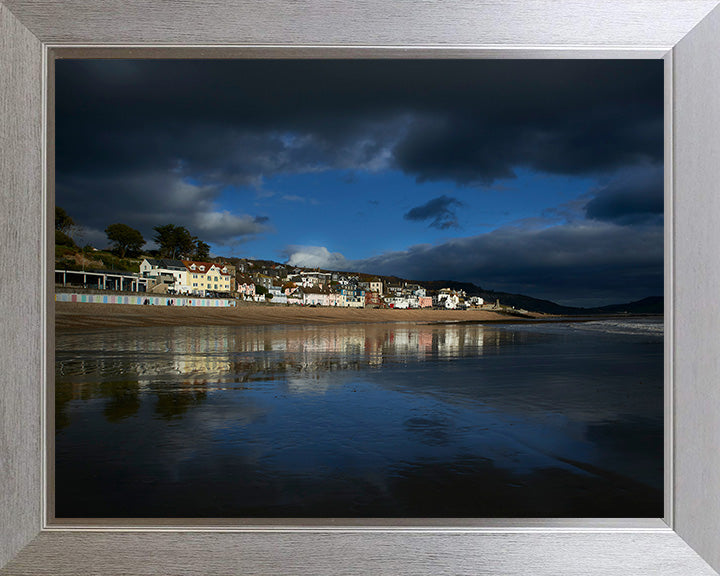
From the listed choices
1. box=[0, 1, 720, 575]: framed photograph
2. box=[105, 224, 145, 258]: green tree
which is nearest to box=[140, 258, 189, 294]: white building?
box=[105, 224, 145, 258]: green tree

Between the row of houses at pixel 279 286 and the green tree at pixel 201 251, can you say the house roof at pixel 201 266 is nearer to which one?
the row of houses at pixel 279 286

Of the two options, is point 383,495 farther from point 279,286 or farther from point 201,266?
point 201,266

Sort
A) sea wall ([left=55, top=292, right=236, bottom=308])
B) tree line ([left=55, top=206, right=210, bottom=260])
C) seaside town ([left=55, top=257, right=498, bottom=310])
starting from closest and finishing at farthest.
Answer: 1. sea wall ([left=55, top=292, right=236, bottom=308])
2. seaside town ([left=55, top=257, right=498, bottom=310])
3. tree line ([left=55, top=206, right=210, bottom=260])

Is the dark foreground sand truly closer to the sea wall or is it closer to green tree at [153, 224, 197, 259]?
the sea wall

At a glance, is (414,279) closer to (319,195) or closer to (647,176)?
(319,195)

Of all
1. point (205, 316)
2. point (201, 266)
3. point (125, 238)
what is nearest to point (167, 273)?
point (201, 266)

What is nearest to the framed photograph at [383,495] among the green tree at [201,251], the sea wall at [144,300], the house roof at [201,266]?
the sea wall at [144,300]
